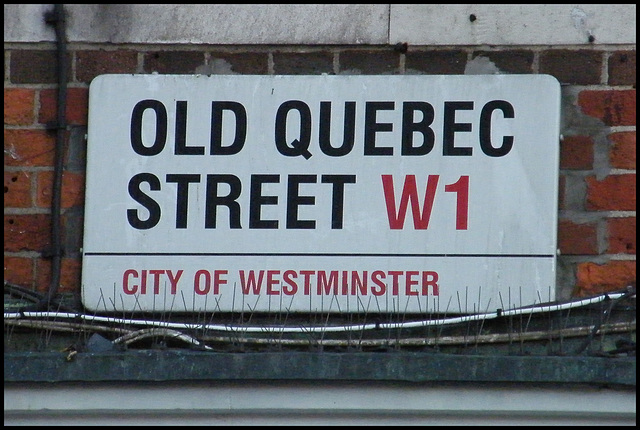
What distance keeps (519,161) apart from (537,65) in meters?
0.33

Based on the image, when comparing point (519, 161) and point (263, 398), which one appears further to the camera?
point (519, 161)

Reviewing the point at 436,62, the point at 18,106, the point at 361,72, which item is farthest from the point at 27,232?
the point at 436,62

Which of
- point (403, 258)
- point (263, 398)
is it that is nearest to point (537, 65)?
point (403, 258)

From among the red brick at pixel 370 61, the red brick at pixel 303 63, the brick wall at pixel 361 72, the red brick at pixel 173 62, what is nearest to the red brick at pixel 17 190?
the brick wall at pixel 361 72

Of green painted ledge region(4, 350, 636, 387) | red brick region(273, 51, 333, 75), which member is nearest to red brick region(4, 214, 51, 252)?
green painted ledge region(4, 350, 636, 387)

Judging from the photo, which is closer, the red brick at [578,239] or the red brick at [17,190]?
the red brick at [578,239]

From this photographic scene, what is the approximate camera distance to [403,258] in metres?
3.56

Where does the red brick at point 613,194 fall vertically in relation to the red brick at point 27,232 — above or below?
above

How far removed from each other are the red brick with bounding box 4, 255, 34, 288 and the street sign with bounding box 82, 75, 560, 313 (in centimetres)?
19

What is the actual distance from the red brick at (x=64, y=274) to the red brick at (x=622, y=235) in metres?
1.69

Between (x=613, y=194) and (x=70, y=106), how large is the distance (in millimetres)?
1778

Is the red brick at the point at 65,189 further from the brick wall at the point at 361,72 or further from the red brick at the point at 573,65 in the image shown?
the red brick at the point at 573,65

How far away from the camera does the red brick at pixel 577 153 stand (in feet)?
11.8

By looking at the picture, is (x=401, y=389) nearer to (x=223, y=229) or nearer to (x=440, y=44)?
(x=223, y=229)
